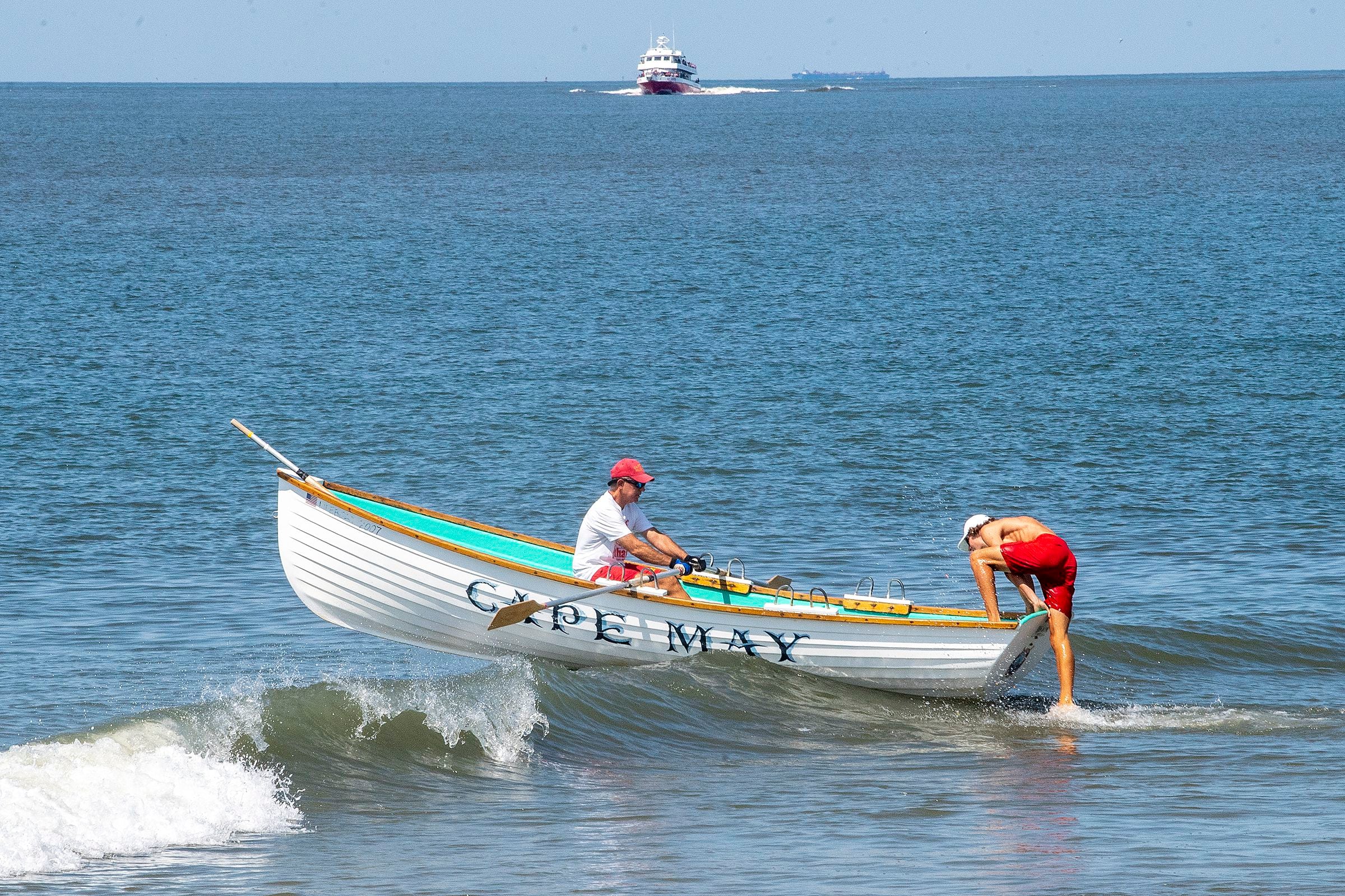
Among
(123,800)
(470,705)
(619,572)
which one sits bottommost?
(123,800)

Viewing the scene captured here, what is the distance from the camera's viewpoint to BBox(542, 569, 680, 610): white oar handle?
40.5 feet

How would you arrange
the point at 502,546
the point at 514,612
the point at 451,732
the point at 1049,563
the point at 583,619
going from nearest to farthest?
the point at 451,732
the point at 514,612
the point at 1049,563
the point at 583,619
the point at 502,546

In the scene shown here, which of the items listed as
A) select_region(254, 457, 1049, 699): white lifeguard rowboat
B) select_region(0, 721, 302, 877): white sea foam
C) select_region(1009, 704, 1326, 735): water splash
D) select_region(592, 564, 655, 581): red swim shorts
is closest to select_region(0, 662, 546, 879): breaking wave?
select_region(0, 721, 302, 877): white sea foam

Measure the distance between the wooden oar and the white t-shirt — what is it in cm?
40

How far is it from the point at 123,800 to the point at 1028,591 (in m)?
6.87

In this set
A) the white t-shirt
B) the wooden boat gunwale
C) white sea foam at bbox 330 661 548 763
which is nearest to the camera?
white sea foam at bbox 330 661 548 763

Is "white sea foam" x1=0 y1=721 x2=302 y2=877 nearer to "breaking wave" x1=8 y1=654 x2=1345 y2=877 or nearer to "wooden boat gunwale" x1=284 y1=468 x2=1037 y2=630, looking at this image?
"breaking wave" x1=8 y1=654 x2=1345 y2=877

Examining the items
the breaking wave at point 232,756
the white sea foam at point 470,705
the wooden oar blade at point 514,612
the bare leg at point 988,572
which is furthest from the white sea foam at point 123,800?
the bare leg at point 988,572

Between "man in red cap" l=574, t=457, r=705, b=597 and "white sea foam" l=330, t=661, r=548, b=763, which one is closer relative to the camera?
"white sea foam" l=330, t=661, r=548, b=763

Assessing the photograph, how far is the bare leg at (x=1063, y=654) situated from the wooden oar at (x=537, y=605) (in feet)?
9.86

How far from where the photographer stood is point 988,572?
41.5 feet

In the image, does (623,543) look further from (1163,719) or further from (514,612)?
(1163,719)

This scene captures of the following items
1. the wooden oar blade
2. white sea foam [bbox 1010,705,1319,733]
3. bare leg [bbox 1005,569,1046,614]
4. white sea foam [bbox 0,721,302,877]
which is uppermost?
bare leg [bbox 1005,569,1046,614]

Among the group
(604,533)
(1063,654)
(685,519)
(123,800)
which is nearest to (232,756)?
(123,800)
